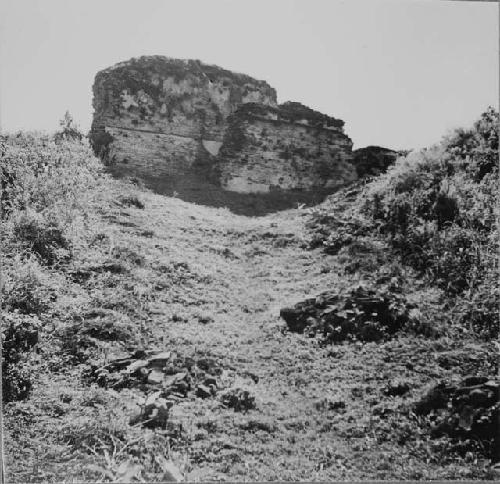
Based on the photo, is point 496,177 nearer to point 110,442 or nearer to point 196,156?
point 110,442

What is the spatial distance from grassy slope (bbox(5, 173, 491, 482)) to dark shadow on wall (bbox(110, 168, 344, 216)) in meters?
6.55

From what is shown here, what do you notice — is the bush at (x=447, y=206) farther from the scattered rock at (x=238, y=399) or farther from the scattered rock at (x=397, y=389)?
the scattered rock at (x=238, y=399)

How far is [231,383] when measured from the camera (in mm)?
6039

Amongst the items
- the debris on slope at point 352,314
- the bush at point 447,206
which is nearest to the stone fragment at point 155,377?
the debris on slope at point 352,314

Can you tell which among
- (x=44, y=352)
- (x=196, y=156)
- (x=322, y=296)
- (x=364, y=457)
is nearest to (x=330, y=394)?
(x=364, y=457)

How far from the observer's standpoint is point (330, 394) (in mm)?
5773

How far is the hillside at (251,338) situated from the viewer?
454 centimetres

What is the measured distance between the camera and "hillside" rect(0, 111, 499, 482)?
454cm

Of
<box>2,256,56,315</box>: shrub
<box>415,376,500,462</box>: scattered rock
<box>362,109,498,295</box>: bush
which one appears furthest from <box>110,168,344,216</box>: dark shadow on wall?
<box>415,376,500,462</box>: scattered rock

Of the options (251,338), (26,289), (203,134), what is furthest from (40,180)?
(203,134)

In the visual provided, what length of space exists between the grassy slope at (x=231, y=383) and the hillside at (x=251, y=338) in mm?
24

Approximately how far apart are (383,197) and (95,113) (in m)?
16.0

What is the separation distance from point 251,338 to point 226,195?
444 inches

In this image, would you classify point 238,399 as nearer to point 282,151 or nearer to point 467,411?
point 467,411
